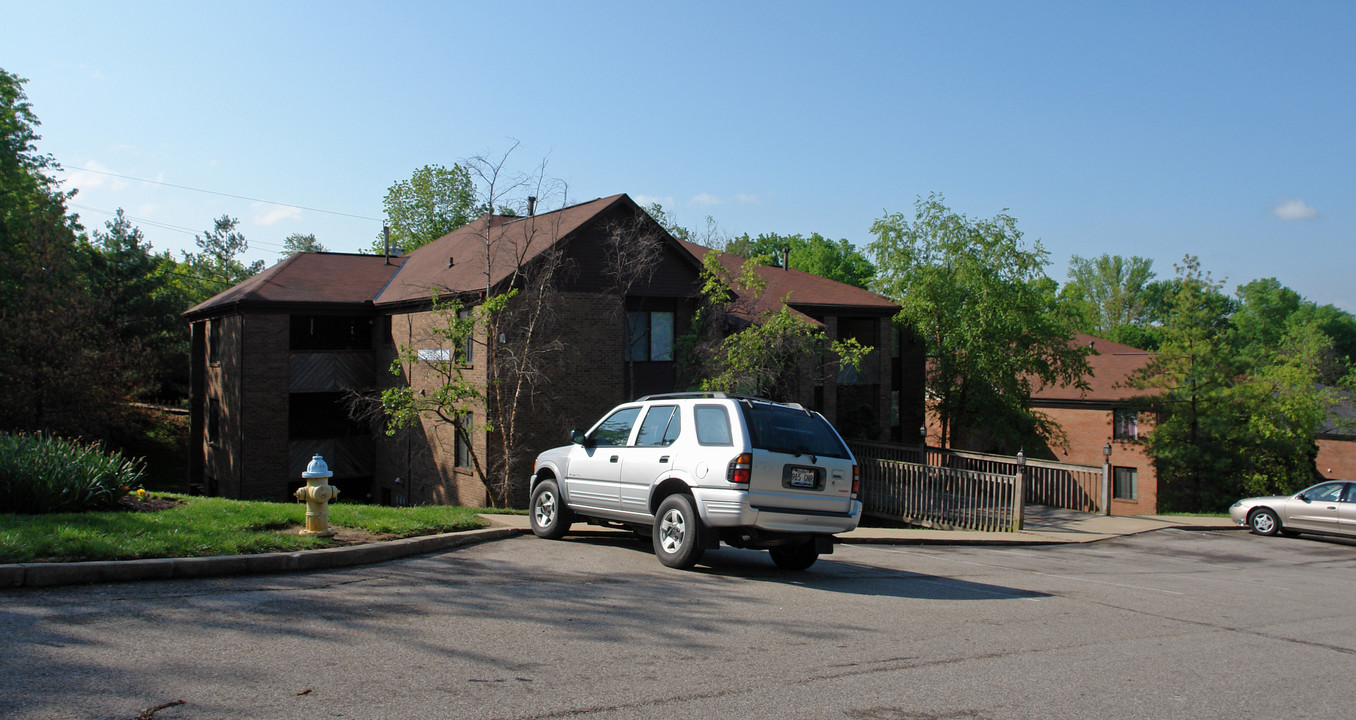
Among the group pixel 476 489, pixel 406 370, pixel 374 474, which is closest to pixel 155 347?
pixel 374 474

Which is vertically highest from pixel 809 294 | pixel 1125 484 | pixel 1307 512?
pixel 809 294

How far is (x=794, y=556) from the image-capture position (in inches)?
376

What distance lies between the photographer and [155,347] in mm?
35969

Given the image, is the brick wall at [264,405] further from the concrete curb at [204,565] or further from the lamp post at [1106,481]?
the lamp post at [1106,481]

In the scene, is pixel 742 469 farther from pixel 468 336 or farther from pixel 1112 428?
pixel 1112 428

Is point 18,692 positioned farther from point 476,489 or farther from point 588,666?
point 476,489

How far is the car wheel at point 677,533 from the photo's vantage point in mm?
8758

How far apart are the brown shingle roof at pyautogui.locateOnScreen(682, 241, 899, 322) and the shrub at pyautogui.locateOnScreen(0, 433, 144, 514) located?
717 inches

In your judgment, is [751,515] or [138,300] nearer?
[751,515]

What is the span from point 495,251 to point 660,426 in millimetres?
12436

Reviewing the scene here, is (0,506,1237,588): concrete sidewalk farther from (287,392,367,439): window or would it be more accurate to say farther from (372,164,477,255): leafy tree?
(372,164,477,255): leafy tree

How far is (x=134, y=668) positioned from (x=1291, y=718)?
6.55 m

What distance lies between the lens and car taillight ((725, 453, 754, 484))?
27.7 feet

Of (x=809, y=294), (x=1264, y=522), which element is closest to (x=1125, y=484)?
(x=1264, y=522)
